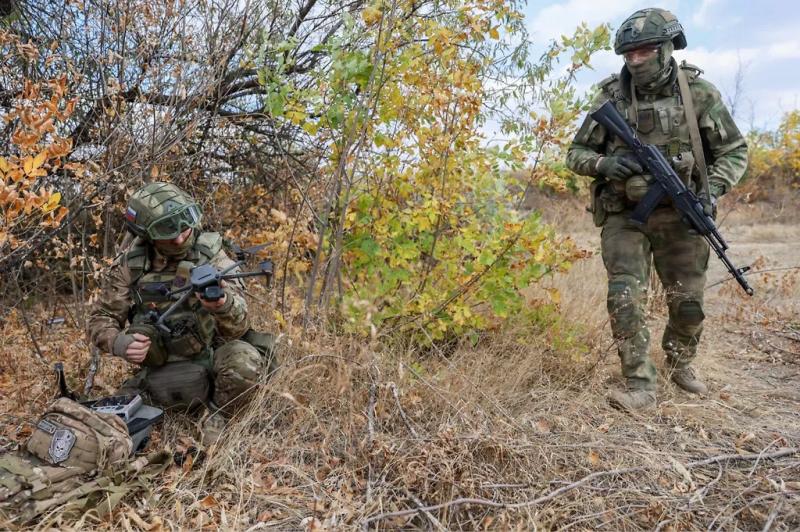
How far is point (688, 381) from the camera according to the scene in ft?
11.4

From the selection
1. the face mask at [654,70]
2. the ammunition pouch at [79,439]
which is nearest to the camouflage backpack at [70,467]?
the ammunition pouch at [79,439]

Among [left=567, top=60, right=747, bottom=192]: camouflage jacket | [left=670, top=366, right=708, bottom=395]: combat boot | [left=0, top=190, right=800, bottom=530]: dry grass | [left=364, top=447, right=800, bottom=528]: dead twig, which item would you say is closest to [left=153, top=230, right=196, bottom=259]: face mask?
[left=0, top=190, right=800, bottom=530]: dry grass

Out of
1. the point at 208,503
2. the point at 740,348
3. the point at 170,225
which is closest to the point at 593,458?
the point at 208,503

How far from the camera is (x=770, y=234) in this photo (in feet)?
33.0

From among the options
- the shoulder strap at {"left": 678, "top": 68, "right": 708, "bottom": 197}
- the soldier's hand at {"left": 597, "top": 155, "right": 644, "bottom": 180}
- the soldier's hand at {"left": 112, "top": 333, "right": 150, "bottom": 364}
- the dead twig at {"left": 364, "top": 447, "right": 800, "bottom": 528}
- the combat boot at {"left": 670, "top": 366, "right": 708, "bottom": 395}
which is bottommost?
the dead twig at {"left": 364, "top": 447, "right": 800, "bottom": 528}

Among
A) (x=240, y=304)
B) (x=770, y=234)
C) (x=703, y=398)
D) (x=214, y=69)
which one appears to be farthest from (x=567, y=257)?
(x=770, y=234)

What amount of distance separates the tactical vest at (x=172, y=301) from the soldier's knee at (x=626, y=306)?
2.13 m

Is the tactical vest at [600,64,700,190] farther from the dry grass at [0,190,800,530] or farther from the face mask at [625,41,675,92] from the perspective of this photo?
the dry grass at [0,190,800,530]

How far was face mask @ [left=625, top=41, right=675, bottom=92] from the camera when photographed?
303cm

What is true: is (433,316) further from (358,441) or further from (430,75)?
(430,75)

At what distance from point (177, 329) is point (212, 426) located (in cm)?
49

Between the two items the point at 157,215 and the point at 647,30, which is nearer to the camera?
the point at 157,215

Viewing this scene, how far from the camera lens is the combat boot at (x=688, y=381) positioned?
344 cm

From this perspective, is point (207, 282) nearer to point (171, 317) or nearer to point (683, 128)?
point (171, 317)
